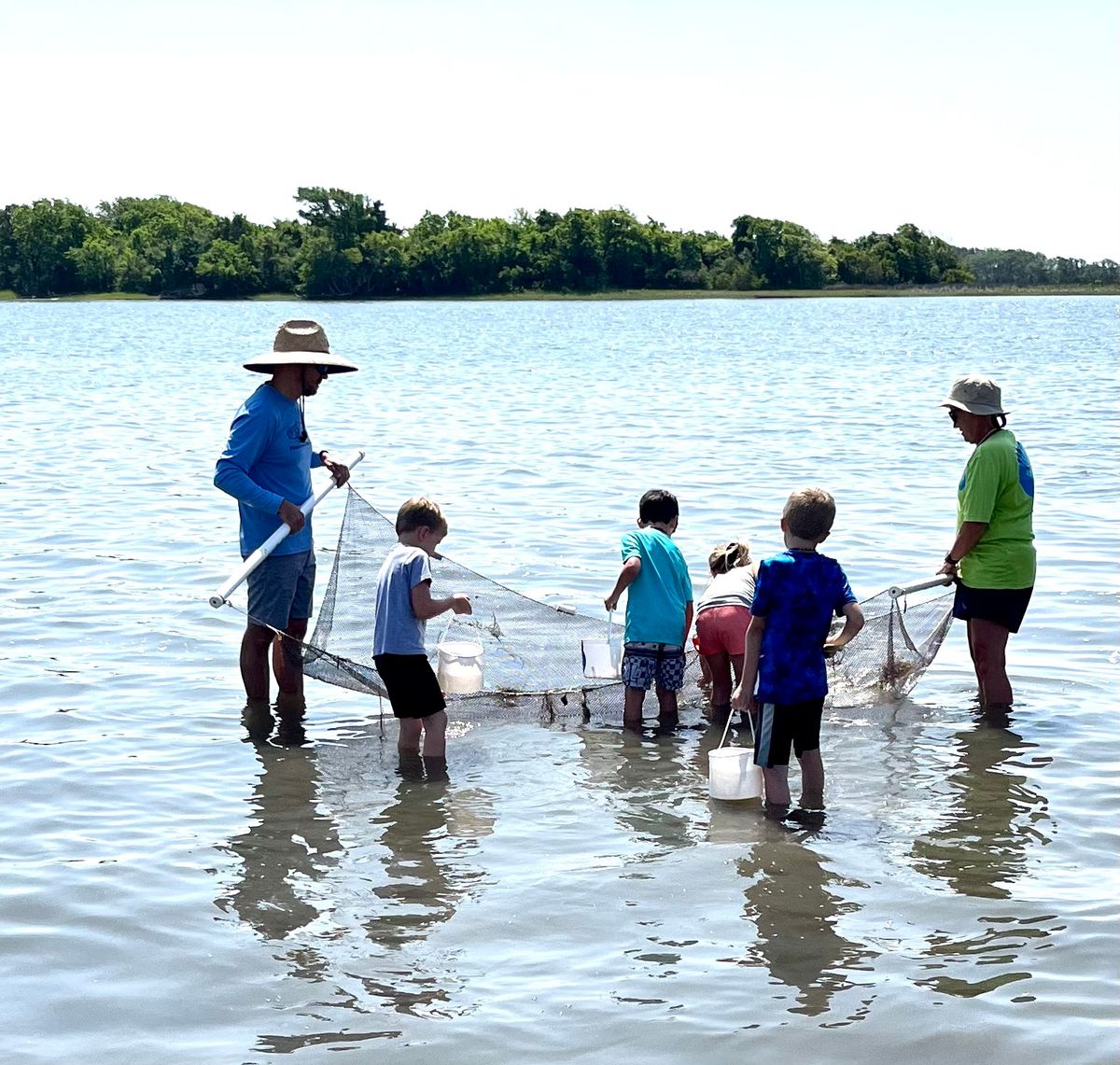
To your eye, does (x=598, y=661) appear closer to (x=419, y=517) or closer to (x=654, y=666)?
(x=654, y=666)

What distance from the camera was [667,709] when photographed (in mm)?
7840

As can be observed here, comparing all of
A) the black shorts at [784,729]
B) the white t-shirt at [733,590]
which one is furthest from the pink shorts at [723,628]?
the black shorts at [784,729]

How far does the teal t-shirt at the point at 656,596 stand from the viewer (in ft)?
24.6

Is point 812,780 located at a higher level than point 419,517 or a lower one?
lower

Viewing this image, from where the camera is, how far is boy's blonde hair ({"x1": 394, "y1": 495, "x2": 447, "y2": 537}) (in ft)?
22.6

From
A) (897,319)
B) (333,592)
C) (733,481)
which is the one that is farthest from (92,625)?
(897,319)

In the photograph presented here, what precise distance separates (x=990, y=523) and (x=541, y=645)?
2.48 metres

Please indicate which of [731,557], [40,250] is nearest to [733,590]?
[731,557]

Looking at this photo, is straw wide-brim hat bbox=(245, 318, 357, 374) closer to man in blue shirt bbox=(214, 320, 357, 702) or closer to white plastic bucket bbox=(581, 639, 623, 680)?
man in blue shirt bbox=(214, 320, 357, 702)

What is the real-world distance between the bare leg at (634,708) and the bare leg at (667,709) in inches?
4.1

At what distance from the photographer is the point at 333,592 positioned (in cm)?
792

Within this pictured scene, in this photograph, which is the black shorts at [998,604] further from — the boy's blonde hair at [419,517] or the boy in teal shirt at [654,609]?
the boy's blonde hair at [419,517]

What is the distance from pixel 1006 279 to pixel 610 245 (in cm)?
4642

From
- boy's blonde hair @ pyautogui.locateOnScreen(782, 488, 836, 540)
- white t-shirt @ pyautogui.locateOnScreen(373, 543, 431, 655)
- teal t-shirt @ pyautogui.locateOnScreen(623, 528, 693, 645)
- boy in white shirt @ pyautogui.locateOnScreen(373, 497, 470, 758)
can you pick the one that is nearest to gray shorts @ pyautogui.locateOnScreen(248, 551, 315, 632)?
boy in white shirt @ pyautogui.locateOnScreen(373, 497, 470, 758)
